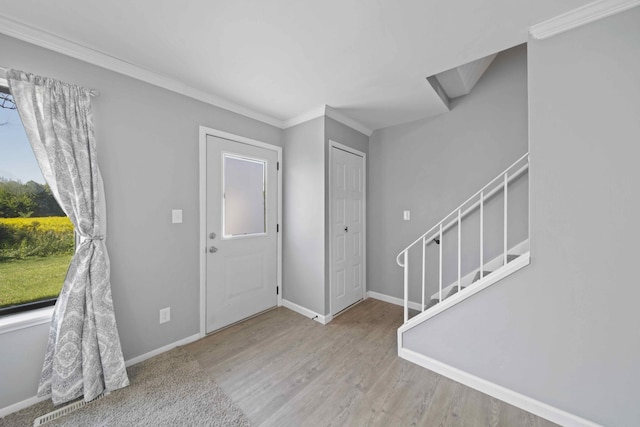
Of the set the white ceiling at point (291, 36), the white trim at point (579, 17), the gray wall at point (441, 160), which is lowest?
the gray wall at point (441, 160)

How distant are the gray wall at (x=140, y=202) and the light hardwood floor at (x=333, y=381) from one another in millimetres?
510

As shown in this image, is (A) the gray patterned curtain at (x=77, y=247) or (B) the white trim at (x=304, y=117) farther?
(B) the white trim at (x=304, y=117)

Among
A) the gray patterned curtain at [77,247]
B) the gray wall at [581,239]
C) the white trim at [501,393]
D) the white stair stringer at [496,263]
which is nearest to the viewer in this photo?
the gray wall at [581,239]

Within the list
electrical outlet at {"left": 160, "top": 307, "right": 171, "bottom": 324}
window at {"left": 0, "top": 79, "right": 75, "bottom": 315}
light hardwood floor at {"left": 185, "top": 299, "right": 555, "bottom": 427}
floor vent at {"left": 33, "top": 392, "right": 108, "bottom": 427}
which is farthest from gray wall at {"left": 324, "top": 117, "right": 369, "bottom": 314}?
window at {"left": 0, "top": 79, "right": 75, "bottom": 315}

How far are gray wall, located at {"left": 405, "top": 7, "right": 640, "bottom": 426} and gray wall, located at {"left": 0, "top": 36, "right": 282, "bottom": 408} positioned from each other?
2.59 meters

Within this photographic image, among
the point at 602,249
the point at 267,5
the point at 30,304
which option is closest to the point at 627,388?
the point at 602,249

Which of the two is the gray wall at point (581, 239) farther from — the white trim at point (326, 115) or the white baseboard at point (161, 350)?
the white baseboard at point (161, 350)

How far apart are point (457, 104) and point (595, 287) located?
7.15 ft

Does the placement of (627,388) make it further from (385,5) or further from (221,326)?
(221,326)

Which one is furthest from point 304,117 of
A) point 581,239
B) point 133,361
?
point 133,361

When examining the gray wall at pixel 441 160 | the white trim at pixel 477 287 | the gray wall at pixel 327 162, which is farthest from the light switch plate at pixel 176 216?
the gray wall at pixel 441 160

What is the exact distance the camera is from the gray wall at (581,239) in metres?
1.28

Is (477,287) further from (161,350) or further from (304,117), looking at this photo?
(161,350)

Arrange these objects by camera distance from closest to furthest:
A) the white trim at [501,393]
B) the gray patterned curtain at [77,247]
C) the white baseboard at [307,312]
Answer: the white trim at [501,393]
the gray patterned curtain at [77,247]
the white baseboard at [307,312]
